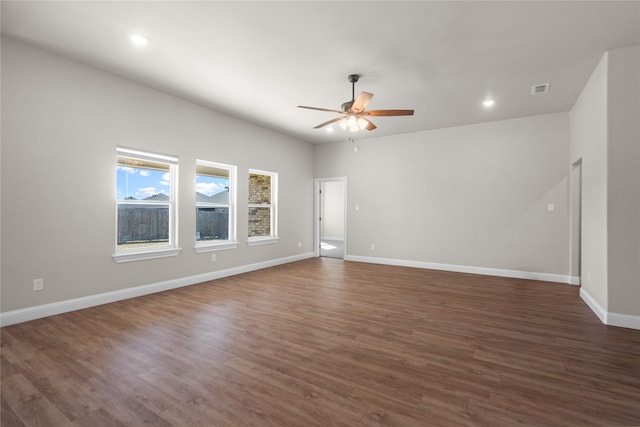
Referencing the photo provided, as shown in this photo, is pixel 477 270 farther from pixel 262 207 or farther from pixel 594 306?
pixel 262 207

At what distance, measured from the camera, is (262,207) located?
21.1 feet

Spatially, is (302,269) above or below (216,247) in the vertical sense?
below

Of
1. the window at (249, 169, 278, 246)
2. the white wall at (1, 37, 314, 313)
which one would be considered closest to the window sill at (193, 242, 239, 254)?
the white wall at (1, 37, 314, 313)

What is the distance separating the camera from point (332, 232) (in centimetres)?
1166

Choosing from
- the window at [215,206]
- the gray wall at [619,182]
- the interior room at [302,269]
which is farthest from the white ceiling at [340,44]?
the window at [215,206]

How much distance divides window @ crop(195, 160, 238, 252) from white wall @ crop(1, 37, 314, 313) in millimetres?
272

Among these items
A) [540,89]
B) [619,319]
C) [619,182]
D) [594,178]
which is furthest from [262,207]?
[619,319]

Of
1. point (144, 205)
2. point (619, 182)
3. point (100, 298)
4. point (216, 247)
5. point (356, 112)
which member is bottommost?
point (100, 298)

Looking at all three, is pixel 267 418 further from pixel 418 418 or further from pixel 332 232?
pixel 332 232

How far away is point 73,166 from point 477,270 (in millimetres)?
6661

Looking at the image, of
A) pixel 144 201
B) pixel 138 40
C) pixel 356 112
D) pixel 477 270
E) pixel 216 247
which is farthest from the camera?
pixel 477 270

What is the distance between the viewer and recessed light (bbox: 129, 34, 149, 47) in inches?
117

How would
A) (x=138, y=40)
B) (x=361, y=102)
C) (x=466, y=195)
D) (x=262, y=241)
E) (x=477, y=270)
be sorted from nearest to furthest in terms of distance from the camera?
1. (x=138, y=40)
2. (x=361, y=102)
3. (x=477, y=270)
4. (x=466, y=195)
5. (x=262, y=241)

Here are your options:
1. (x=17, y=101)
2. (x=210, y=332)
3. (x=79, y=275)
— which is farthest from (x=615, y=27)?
(x=79, y=275)
